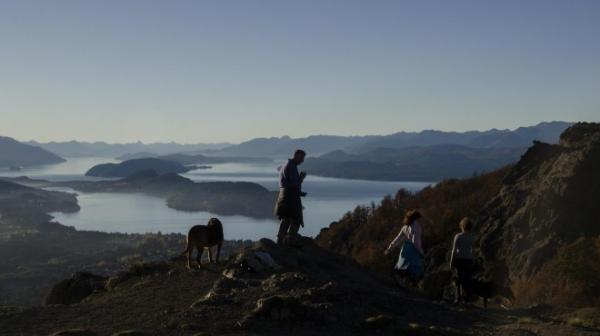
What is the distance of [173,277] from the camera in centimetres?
1245

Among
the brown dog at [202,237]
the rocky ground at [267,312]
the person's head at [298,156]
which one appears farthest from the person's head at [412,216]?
the brown dog at [202,237]

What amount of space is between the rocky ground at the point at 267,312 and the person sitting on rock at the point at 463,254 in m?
1.19

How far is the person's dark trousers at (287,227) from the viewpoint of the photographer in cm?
1300

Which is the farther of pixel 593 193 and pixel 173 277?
pixel 593 193

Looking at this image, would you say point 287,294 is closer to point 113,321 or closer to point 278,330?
point 278,330

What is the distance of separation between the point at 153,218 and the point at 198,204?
27.1 meters

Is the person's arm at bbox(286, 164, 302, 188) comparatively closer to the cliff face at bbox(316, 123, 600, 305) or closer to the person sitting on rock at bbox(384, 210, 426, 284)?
the person sitting on rock at bbox(384, 210, 426, 284)

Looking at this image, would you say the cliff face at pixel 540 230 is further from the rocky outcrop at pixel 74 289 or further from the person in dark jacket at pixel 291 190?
the rocky outcrop at pixel 74 289

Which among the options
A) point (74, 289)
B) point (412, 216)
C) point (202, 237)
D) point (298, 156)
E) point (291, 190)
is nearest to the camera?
point (412, 216)

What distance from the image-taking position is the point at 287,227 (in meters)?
13.2

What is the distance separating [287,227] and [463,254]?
381 cm

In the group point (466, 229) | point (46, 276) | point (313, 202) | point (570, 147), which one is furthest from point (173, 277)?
point (313, 202)

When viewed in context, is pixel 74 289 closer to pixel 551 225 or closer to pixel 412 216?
pixel 412 216

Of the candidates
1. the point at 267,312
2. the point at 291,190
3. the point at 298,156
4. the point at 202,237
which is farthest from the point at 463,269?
the point at 202,237
